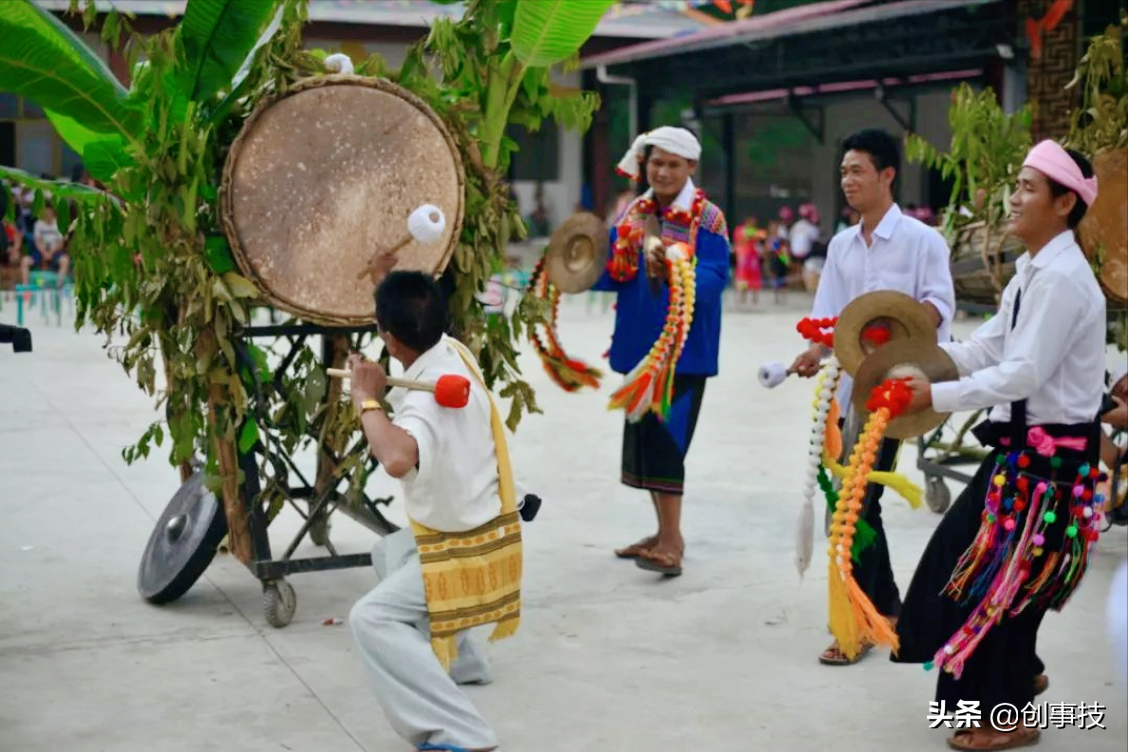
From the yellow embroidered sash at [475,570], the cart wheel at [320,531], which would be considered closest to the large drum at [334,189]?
the cart wheel at [320,531]

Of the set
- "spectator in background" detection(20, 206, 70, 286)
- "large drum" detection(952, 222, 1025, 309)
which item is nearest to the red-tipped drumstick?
"large drum" detection(952, 222, 1025, 309)

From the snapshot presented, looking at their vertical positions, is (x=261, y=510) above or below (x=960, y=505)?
below

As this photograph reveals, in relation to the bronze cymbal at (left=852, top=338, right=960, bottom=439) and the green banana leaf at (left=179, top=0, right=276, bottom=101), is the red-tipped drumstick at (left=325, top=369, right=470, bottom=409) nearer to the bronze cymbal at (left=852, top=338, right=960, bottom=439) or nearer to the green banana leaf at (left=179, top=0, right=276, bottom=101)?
the bronze cymbal at (left=852, top=338, right=960, bottom=439)

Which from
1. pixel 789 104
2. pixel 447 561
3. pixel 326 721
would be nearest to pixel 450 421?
pixel 447 561

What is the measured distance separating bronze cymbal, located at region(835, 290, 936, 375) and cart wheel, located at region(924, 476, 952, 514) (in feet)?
9.98

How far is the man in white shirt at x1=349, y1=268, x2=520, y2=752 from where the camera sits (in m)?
3.55

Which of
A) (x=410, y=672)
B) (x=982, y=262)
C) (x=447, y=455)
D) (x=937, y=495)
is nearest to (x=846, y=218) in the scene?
(x=937, y=495)

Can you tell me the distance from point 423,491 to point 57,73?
1892 millimetres

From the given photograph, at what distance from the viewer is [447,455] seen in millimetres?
3572

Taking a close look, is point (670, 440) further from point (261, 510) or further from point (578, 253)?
point (261, 510)

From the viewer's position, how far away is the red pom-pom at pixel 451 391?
3.46 meters

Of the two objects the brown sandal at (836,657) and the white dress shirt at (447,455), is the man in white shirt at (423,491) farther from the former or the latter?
the brown sandal at (836,657)

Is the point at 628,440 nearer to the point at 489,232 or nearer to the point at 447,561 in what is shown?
the point at 489,232

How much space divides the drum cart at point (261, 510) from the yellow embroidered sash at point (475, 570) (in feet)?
4.20
